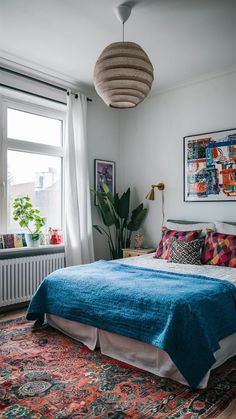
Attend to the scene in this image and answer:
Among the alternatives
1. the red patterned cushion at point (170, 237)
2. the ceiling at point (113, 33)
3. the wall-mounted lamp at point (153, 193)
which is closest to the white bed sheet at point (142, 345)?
the red patterned cushion at point (170, 237)

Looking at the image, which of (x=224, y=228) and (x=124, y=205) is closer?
(x=224, y=228)

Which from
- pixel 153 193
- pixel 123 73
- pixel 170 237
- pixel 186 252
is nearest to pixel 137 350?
pixel 186 252

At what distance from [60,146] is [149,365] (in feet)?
10.1

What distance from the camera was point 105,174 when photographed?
4.96 metres

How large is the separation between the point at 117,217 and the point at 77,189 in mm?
860

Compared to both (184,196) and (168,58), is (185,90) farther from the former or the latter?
(184,196)

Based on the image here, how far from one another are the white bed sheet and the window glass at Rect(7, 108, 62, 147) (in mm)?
2198

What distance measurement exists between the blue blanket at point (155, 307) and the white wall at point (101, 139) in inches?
71.0

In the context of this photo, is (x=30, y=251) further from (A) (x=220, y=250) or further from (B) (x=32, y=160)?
(A) (x=220, y=250)

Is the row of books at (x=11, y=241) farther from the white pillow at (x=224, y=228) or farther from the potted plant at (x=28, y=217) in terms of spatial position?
the white pillow at (x=224, y=228)

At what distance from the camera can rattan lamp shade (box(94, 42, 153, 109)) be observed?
89.0 inches

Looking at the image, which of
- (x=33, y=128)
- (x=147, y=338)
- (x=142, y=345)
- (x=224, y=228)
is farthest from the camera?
(x=33, y=128)

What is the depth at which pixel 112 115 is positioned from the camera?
5.09m

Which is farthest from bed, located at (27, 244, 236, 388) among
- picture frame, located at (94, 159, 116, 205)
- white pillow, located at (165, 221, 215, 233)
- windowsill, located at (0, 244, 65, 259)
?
picture frame, located at (94, 159, 116, 205)
